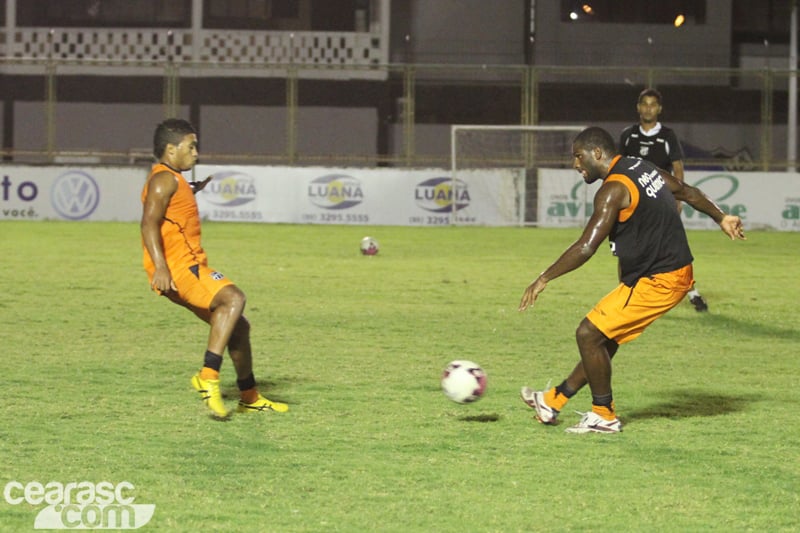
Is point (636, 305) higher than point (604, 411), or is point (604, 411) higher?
point (636, 305)

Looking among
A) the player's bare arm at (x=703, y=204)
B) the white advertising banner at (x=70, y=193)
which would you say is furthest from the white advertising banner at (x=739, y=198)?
the player's bare arm at (x=703, y=204)

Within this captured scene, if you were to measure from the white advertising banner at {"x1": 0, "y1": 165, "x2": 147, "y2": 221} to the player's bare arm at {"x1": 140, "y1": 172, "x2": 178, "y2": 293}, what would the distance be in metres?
21.5

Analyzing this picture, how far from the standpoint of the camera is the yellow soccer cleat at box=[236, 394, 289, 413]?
7270 millimetres

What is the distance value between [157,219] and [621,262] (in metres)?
2.69

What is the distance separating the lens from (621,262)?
7016mm

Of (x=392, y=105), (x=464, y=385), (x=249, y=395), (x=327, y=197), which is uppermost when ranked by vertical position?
(x=392, y=105)

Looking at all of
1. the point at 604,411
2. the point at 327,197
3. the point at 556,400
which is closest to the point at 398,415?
the point at 556,400

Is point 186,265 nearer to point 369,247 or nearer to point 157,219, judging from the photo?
point 157,219

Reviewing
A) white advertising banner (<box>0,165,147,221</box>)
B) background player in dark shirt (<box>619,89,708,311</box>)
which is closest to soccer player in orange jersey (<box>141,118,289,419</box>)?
background player in dark shirt (<box>619,89,708,311</box>)

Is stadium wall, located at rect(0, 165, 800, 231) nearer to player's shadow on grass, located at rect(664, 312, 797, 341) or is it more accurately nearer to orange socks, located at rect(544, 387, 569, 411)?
player's shadow on grass, located at rect(664, 312, 797, 341)

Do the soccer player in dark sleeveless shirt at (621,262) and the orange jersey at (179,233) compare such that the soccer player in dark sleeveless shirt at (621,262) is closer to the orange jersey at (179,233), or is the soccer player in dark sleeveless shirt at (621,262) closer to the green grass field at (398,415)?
the green grass field at (398,415)

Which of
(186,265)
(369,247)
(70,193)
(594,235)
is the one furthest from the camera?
(70,193)

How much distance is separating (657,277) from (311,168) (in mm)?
21510

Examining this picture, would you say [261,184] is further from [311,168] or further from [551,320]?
[551,320]
